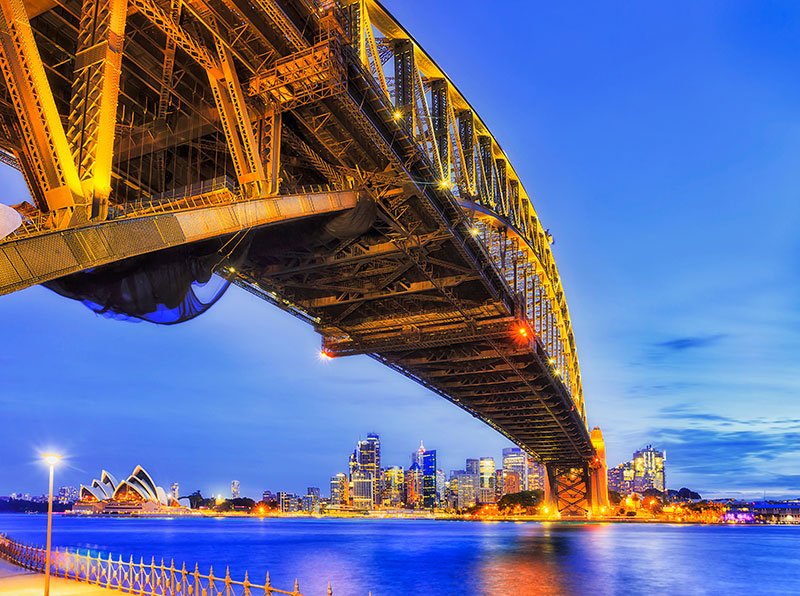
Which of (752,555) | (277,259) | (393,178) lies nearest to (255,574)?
(277,259)

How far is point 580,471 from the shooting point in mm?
108062

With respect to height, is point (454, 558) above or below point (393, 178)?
below

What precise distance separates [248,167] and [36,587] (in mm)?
12893

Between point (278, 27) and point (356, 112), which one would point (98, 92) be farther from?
point (356, 112)

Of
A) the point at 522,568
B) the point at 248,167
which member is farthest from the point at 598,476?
the point at 248,167

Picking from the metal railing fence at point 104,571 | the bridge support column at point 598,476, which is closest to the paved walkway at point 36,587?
the metal railing fence at point 104,571

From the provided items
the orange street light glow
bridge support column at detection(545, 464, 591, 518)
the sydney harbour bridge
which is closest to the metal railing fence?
the orange street light glow

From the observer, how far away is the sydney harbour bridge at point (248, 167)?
9203 millimetres

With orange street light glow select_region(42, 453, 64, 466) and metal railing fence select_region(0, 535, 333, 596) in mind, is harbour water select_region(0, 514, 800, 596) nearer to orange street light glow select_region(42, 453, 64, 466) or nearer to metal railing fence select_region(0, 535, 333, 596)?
metal railing fence select_region(0, 535, 333, 596)

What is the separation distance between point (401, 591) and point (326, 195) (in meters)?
24.4

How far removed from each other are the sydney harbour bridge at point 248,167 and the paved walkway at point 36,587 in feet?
28.0

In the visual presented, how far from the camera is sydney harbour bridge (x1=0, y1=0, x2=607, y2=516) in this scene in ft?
30.2

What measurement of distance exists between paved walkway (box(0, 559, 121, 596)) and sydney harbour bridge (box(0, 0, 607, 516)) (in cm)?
852

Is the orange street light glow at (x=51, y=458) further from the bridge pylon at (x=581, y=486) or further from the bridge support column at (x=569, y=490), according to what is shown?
the bridge support column at (x=569, y=490)
